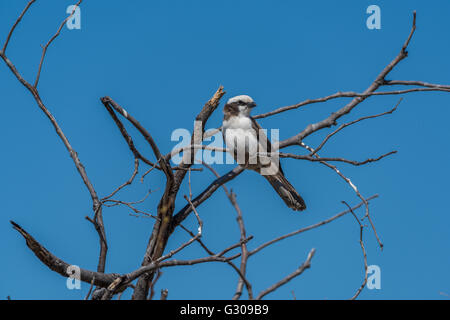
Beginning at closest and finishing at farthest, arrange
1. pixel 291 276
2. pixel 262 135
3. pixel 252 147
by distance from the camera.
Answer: pixel 291 276
pixel 252 147
pixel 262 135

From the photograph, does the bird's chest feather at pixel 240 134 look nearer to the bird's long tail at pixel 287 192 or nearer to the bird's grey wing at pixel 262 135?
the bird's grey wing at pixel 262 135

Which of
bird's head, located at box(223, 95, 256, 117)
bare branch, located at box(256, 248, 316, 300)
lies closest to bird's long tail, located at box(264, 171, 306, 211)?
bird's head, located at box(223, 95, 256, 117)

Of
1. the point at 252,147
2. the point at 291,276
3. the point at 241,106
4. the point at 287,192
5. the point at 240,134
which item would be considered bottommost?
the point at 291,276

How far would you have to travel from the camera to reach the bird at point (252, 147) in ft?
19.8

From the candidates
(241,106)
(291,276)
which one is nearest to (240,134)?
(241,106)

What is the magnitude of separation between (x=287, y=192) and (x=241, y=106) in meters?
1.21

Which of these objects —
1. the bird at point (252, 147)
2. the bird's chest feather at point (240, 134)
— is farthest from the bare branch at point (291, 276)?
the bird's chest feather at point (240, 134)

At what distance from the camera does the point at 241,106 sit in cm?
640

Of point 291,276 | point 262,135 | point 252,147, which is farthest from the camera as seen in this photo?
point 262,135

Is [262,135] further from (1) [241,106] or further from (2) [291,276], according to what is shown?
(2) [291,276]

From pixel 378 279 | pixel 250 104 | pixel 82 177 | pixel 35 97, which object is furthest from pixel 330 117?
pixel 35 97

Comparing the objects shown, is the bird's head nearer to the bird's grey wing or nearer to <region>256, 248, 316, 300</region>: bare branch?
the bird's grey wing
